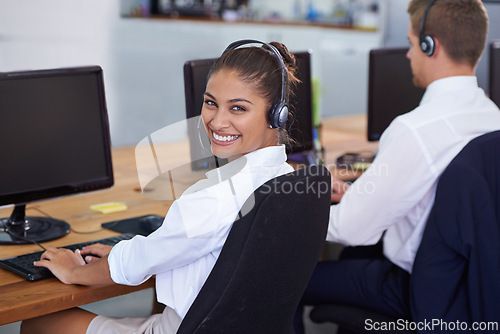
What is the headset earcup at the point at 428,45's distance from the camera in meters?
2.00

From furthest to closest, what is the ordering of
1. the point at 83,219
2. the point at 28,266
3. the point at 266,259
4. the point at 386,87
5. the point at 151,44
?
the point at 151,44
the point at 386,87
the point at 83,219
the point at 28,266
the point at 266,259

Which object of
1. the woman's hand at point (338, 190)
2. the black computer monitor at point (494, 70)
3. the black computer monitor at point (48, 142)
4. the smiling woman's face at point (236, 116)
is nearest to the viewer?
the smiling woman's face at point (236, 116)

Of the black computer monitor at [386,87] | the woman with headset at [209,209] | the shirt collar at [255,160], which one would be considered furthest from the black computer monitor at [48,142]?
the black computer monitor at [386,87]

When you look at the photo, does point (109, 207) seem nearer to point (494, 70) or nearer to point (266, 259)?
point (266, 259)

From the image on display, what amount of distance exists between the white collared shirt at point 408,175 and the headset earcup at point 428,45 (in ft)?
0.54

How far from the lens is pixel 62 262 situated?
1.50m

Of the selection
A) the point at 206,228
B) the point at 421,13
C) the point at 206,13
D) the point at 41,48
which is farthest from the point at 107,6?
the point at 206,228

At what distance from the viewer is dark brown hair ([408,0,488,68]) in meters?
1.97

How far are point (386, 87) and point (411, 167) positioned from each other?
96 centimetres

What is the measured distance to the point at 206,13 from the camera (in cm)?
504

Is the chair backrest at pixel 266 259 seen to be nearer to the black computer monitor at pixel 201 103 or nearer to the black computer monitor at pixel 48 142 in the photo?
the black computer monitor at pixel 201 103

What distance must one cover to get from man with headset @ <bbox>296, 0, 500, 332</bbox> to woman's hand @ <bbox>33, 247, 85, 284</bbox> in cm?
73

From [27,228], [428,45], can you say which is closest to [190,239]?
[27,228]

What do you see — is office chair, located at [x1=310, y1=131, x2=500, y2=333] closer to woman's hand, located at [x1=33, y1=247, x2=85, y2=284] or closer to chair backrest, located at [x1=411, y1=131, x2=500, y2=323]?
chair backrest, located at [x1=411, y1=131, x2=500, y2=323]
